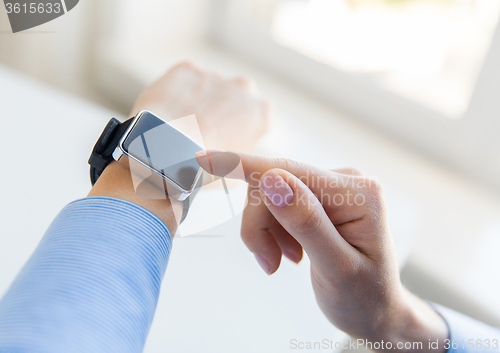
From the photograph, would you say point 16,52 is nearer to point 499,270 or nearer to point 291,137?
point 291,137

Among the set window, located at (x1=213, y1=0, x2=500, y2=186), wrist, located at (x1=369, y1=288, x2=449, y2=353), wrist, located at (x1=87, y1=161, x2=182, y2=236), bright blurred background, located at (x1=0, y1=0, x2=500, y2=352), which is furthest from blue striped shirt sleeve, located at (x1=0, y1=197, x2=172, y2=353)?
window, located at (x1=213, y1=0, x2=500, y2=186)

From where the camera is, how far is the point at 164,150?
426mm

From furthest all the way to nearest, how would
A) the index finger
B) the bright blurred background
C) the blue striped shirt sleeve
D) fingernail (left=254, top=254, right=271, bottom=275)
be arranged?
the bright blurred background
fingernail (left=254, top=254, right=271, bottom=275)
the index finger
the blue striped shirt sleeve

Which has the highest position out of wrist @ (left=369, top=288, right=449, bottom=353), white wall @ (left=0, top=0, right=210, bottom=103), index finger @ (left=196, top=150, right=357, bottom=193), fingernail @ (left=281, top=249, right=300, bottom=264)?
index finger @ (left=196, top=150, right=357, bottom=193)

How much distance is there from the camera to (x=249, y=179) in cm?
42

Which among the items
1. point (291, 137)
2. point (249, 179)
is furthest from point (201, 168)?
Result: point (291, 137)

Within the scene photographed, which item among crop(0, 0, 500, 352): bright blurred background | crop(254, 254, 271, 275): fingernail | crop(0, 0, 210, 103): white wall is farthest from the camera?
crop(0, 0, 210, 103): white wall

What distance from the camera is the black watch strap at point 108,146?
44 cm

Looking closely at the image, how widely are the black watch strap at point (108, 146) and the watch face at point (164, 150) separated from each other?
2cm

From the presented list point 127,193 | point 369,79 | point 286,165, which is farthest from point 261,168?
point 369,79

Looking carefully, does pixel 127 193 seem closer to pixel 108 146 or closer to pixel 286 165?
pixel 108 146

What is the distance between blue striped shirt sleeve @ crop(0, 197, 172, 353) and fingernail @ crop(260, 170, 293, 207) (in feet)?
0.39

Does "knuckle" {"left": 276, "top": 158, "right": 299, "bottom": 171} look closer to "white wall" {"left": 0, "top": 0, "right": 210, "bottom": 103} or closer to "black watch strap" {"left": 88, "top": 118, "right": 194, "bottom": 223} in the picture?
"black watch strap" {"left": 88, "top": 118, "right": 194, "bottom": 223}

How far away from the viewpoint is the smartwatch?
42cm
